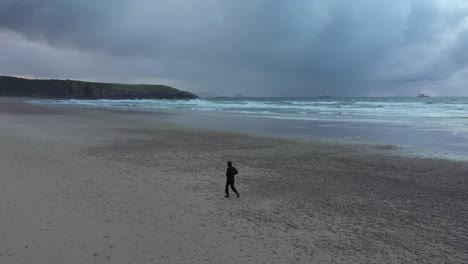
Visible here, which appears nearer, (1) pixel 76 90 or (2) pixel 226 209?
(2) pixel 226 209

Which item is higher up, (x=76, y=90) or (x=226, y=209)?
(x=76, y=90)

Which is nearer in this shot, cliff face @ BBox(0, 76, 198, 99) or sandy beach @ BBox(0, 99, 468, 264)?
sandy beach @ BBox(0, 99, 468, 264)

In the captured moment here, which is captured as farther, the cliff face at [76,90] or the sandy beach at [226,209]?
the cliff face at [76,90]

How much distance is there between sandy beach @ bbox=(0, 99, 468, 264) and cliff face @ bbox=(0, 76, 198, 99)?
144132 mm

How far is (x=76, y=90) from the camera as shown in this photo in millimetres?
149875

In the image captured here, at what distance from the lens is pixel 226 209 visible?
316 inches

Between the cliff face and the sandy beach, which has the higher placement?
the cliff face

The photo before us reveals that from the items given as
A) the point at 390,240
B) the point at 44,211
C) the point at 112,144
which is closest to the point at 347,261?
the point at 390,240

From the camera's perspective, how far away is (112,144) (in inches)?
687

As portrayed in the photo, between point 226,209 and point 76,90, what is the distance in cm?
15544

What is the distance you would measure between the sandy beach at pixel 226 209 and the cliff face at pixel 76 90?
144132 millimetres

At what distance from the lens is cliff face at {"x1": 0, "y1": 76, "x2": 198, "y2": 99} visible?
150 meters

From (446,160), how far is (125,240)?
41.5 feet

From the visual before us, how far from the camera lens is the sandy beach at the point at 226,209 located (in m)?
5.93
